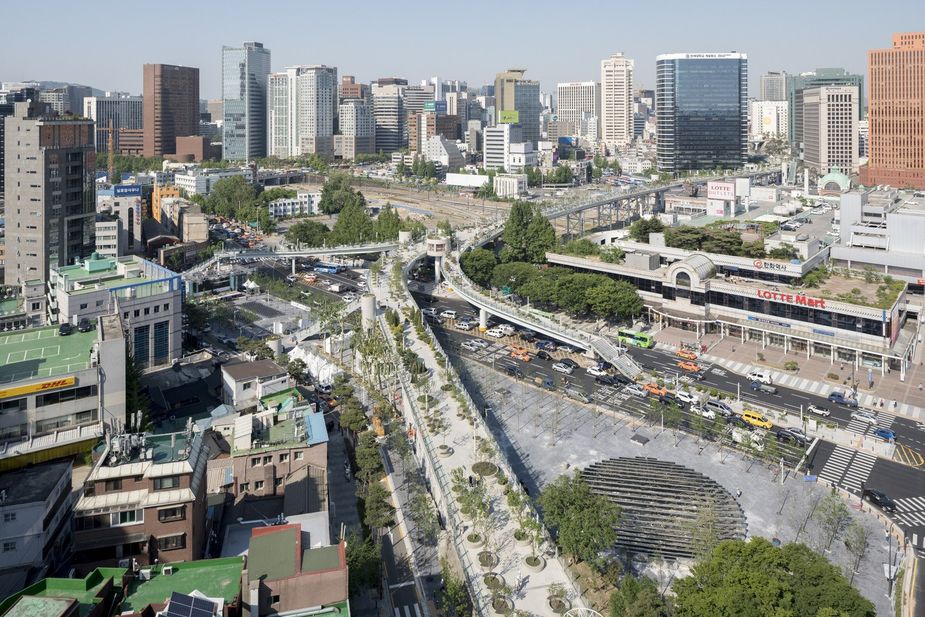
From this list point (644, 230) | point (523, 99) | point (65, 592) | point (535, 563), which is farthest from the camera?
point (523, 99)

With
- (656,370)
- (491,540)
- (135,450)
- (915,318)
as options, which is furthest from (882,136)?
(135,450)

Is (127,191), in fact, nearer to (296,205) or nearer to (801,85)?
(296,205)

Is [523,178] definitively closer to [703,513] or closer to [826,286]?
[826,286]

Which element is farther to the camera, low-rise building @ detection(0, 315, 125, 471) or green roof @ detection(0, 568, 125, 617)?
low-rise building @ detection(0, 315, 125, 471)

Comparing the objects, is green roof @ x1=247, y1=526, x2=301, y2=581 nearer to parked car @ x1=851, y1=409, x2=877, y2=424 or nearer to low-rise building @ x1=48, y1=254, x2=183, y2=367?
low-rise building @ x1=48, y1=254, x2=183, y2=367

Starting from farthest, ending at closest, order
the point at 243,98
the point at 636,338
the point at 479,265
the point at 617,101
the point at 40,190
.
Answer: the point at 617,101 < the point at 243,98 < the point at 479,265 < the point at 40,190 < the point at 636,338

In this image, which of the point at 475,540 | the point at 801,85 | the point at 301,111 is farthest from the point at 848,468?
the point at 801,85

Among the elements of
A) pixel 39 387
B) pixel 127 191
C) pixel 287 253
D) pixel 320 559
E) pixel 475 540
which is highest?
pixel 127 191

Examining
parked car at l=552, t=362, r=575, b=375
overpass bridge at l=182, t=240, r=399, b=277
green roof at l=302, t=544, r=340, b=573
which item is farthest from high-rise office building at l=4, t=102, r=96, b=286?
green roof at l=302, t=544, r=340, b=573
